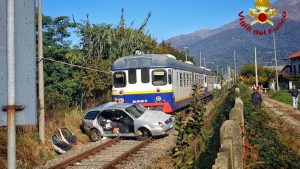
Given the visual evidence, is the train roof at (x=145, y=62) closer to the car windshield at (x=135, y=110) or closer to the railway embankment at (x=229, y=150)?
the car windshield at (x=135, y=110)

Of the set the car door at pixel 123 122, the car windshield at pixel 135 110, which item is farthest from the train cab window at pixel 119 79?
the car door at pixel 123 122

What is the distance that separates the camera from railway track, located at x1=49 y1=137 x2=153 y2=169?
11.1 meters

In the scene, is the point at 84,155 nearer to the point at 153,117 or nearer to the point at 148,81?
the point at 153,117

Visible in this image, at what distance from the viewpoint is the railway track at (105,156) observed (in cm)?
1113

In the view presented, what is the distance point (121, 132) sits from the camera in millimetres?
16141

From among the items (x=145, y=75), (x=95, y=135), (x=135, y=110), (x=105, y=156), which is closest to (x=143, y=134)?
(x=135, y=110)

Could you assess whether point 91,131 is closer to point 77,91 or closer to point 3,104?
point 77,91

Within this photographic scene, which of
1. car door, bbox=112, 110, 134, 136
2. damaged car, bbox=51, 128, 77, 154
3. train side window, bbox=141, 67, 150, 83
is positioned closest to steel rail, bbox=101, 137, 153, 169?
car door, bbox=112, 110, 134, 136

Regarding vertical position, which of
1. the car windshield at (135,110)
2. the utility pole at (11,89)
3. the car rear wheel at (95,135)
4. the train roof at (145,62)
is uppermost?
the train roof at (145,62)

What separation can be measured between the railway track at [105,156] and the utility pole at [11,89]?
750cm

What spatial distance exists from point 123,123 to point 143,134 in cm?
99

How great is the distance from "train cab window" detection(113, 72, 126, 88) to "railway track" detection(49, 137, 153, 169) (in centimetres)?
477

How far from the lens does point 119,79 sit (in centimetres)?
2014

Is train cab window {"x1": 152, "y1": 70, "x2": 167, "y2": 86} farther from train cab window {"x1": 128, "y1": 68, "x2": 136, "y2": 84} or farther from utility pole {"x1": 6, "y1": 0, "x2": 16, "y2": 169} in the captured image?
utility pole {"x1": 6, "y1": 0, "x2": 16, "y2": 169}
